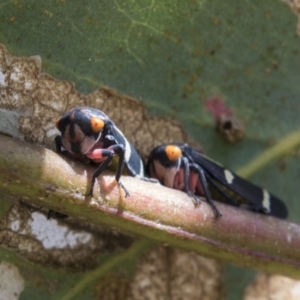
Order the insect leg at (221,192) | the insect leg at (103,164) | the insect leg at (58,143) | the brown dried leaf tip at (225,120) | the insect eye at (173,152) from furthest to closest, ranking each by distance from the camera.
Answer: the brown dried leaf tip at (225,120) → the insect leg at (221,192) → the insect eye at (173,152) → the insect leg at (58,143) → the insect leg at (103,164)

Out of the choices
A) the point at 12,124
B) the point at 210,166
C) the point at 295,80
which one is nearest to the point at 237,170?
the point at 210,166

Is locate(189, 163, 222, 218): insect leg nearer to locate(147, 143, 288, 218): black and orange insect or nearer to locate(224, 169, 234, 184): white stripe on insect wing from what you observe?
locate(147, 143, 288, 218): black and orange insect

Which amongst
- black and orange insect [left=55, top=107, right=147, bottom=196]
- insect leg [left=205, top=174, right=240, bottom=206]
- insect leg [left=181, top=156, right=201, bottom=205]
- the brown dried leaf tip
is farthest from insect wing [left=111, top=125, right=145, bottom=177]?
the brown dried leaf tip

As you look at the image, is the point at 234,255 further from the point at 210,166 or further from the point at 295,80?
the point at 295,80

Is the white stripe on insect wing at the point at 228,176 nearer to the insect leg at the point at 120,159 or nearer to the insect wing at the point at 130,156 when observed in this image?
the insect wing at the point at 130,156

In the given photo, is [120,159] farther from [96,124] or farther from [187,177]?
[187,177]

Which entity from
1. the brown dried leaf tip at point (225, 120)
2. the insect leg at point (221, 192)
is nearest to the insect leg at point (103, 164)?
the insect leg at point (221, 192)

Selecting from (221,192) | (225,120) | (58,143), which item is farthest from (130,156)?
(225,120)
